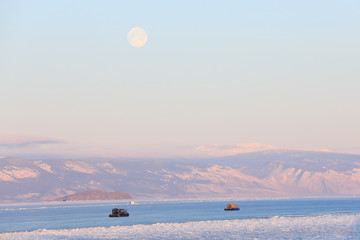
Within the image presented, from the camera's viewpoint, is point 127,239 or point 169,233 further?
point 169,233

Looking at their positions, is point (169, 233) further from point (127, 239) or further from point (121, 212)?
A: point (121, 212)

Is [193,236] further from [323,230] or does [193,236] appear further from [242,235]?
[323,230]

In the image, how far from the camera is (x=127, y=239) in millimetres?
82562

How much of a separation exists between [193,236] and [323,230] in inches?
813

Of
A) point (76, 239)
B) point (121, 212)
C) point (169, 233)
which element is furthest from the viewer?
point (121, 212)

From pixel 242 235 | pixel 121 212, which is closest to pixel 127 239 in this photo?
pixel 242 235

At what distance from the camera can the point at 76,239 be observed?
84.8 metres

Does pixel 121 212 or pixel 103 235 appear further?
pixel 121 212

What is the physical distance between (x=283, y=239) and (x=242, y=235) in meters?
8.60

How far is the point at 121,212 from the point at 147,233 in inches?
3059

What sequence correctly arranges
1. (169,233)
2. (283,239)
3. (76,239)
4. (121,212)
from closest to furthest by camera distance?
(283,239), (76,239), (169,233), (121,212)

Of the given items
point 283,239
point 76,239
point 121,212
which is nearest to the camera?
point 283,239

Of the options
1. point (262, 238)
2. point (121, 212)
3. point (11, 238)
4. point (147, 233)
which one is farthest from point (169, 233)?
point (121, 212)

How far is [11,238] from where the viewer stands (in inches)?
3440
